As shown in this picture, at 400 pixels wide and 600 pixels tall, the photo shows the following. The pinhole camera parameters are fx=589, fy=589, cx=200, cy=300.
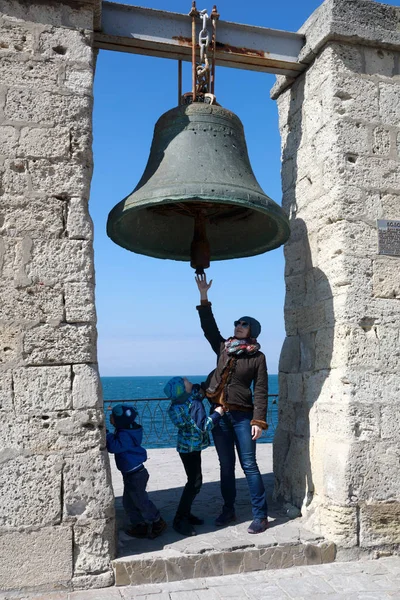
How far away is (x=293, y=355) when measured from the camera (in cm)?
504

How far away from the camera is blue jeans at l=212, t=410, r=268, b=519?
4.39m

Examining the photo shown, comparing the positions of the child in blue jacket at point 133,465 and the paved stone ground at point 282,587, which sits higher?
the child in blue jacket at point 133,465

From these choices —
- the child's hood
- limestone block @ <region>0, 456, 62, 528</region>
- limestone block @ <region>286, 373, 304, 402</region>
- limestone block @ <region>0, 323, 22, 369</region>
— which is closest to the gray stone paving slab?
limestone block @ <region>0, 456, 62, 528</region>

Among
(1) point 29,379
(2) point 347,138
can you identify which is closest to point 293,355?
(2) point 347,138

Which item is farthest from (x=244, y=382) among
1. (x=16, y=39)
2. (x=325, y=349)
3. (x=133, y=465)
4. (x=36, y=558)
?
(x=16, y=39)

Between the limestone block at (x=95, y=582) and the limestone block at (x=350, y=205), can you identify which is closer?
the limestone block at (x=95, y=582)

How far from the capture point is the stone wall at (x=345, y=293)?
167 inches

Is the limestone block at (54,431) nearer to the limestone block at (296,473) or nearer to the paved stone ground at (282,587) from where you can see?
the paved stone ground at (282,587)

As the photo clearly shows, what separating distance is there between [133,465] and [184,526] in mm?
635

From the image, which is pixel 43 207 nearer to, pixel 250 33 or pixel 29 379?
pixel 29 379

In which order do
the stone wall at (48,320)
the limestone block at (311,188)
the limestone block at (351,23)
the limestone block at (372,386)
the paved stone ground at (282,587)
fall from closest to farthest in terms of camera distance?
1. the paved stone ground at (282,587)
2. the stone wall at (48,320)
3. the limestone block at (372,386)
4. the limestone block at (351,23)
5. the limestone block at (311,188)

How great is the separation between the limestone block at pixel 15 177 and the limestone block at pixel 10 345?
2.94 ft

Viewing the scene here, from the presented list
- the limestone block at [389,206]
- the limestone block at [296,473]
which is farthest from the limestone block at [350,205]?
the limestone block at [296,473]

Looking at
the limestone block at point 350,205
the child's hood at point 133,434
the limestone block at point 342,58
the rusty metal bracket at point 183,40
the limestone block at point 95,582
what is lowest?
the limestone block at point 95,582
